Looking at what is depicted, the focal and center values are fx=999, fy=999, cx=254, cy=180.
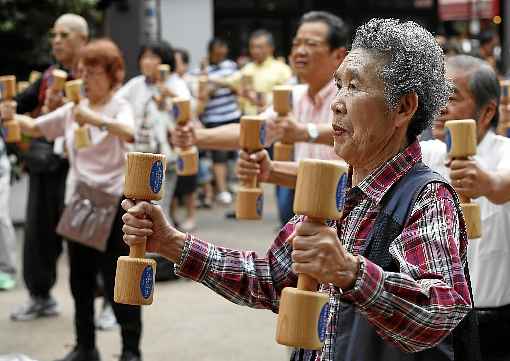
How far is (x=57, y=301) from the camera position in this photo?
Answer: 23.8 ft

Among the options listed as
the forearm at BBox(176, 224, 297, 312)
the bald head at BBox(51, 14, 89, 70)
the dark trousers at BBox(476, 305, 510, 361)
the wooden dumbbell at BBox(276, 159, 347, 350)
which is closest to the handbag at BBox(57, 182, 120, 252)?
the bald head at BBox(51, 14, 89, 70)

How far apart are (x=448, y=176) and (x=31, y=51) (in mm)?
8375

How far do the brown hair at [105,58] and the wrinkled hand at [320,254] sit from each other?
12.5ft

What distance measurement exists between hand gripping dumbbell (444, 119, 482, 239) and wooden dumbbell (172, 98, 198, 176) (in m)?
1.84

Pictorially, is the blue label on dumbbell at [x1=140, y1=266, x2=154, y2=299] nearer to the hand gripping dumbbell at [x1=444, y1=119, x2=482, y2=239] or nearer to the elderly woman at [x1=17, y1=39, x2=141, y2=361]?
the hand gripping dumbbell at [x1=444, y1=119, x2=482, y2=239]

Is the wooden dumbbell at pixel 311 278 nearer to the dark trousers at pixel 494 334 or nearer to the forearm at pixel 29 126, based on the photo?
the dark trousers at pixel 494 334

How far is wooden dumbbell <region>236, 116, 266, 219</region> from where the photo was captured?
409cm

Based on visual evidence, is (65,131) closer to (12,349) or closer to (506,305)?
(12,349)

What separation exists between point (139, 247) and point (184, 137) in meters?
2.42

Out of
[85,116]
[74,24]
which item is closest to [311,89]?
[85,116]

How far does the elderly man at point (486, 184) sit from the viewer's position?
3264 millimetres

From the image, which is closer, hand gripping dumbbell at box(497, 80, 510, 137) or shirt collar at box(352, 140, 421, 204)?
shirt collar at box(352, 140, 421, 204)

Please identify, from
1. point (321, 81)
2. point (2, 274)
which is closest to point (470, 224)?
point (321, 81)

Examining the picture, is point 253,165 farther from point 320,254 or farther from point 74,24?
point 74,24
